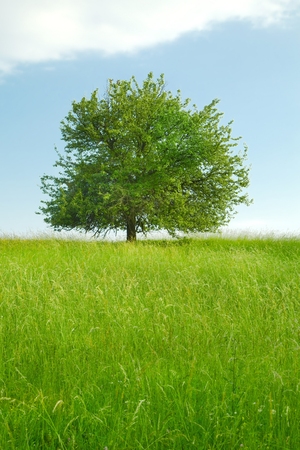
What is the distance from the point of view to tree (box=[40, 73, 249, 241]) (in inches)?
840

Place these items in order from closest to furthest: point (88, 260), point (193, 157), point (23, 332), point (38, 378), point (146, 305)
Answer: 1. point (38, 378)
2. point (23, 332)
3. point (146, 305)
4. point (88, 260)
5. point (193, 157)

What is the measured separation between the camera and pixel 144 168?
22281mm

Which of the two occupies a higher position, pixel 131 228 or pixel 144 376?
pixel 131 228

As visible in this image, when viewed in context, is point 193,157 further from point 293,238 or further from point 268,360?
point 268,360

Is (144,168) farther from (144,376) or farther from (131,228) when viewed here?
(144,376)

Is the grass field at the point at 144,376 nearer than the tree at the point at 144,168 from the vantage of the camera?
Yes

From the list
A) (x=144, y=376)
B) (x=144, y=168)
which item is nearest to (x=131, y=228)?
(x=144, y=168)

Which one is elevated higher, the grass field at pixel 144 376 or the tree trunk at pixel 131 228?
the tree trunk at pixel 131 228

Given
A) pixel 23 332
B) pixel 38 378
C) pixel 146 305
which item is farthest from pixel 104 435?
pixel 146 305

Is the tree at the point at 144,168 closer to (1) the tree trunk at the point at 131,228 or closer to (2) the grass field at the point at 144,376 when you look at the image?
(1) the tree trunk at the point at 131,228

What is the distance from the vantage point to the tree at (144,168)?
21.3 m

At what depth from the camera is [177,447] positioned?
3.14 m

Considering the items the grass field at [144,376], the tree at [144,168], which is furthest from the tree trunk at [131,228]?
the grass field at [144,376]

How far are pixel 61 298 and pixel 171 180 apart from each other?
45.4 ft
